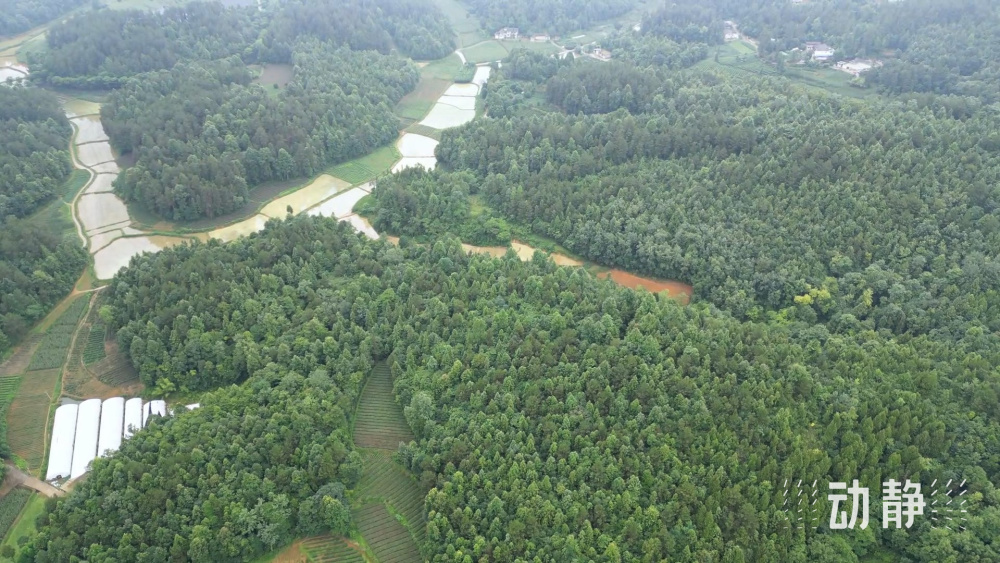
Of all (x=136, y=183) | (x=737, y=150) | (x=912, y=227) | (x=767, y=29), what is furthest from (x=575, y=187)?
(x=767, y=29)

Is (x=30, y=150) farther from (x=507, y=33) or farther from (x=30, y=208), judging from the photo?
(x=507, y=33)

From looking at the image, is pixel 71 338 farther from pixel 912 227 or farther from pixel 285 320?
pixel 912 227

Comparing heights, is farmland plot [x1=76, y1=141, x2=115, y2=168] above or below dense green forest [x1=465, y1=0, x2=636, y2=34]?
below

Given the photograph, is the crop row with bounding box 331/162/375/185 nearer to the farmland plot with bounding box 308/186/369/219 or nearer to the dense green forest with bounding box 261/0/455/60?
the farmland plot with bounding box 308/186/369/219

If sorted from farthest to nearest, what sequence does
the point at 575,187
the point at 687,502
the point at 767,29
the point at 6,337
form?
1. the point at 767,29
2. the point at 575,187
3. the point at 6,337
4. the point at 687,502

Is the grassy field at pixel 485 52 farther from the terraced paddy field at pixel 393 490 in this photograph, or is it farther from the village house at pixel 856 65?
the terraced paddy field at pixel 393 490

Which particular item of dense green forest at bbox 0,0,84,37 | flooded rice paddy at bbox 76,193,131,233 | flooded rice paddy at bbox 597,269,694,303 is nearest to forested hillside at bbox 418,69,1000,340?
flooded rice paddy at bbox 597,269,694,303
